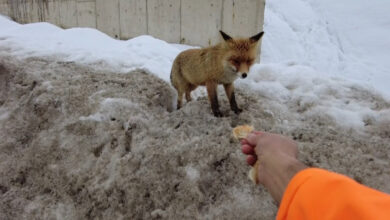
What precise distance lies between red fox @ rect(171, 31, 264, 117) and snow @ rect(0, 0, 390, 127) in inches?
23.2

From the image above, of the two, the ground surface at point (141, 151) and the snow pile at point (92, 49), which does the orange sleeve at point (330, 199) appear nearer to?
the ground surface at point (141, 151)

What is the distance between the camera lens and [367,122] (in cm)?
256

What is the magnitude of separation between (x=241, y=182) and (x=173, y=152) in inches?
23.8

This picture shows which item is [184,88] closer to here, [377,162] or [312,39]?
[377,162]

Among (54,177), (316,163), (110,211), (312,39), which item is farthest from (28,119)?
(312,39)

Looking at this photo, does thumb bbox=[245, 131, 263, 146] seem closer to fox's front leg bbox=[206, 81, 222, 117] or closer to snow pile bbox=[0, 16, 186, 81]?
fox's front leg bbox=[206, 81, 222, 117]

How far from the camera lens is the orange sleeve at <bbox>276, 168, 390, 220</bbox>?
24.4 inches

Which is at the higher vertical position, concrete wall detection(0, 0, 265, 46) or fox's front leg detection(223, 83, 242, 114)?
concrete wall detection(0, 0, 265, 46)

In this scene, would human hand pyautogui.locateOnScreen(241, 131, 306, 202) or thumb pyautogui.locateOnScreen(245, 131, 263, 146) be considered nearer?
human hand pyautogui.locateOnScreen(241, 131, 306, 202)

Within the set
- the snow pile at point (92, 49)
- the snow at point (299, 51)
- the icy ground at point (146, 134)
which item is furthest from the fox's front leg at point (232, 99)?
the snow pile at point (92, 49)

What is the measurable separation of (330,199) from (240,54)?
6.51ft

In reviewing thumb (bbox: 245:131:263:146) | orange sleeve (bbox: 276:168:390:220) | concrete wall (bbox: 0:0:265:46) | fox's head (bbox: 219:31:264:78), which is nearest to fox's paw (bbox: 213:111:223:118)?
fox's head (bbox: 219:31:264:78)

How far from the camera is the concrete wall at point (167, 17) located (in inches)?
220

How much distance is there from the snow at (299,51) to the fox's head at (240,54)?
80 centimetres
